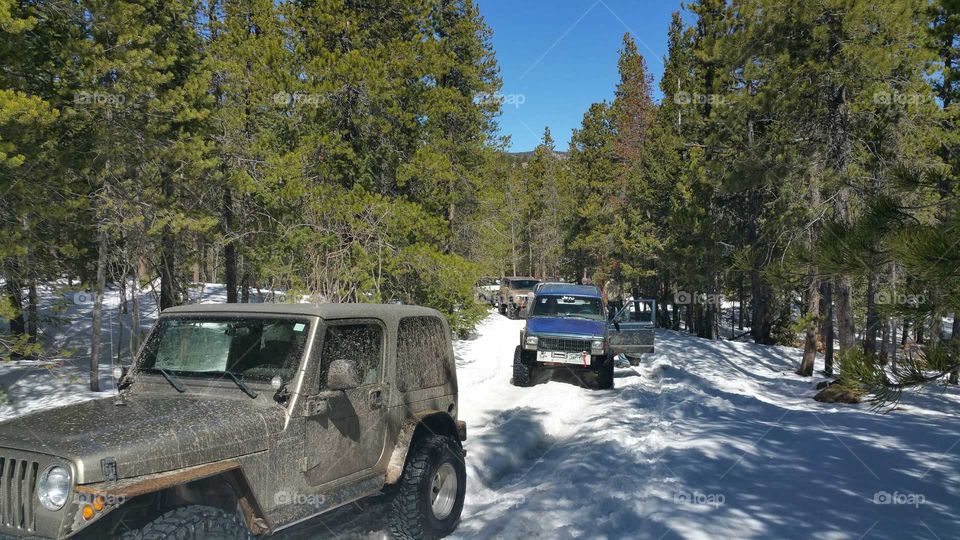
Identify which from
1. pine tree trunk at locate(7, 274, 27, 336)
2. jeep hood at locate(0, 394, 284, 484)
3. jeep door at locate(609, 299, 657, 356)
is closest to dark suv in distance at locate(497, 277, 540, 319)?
jeep door at locate(609, 299, 657, 356)

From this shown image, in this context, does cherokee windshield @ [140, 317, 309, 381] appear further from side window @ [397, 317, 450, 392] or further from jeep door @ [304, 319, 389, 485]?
side window @ [397, 317, 450, 392]

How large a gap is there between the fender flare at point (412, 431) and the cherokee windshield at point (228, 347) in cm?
118

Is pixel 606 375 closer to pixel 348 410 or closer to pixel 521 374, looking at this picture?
pixel 521 374

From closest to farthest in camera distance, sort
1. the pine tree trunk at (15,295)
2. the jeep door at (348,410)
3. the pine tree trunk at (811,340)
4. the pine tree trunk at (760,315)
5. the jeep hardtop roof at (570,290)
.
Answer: the jeep door at (348,410) → the pine tree trunk at (15,295) → the jeep hardtop roof at (570,290) → the pine tree trunk at (811,340) → the pine tree trunk at (760,315)

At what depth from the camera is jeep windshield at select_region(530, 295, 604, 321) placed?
1382cm

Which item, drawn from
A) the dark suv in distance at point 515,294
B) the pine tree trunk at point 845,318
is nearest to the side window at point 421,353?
the pine tree trunk at point 845,318

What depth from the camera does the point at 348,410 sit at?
420 cm

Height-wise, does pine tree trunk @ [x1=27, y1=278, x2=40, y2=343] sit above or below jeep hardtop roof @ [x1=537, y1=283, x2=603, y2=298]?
below

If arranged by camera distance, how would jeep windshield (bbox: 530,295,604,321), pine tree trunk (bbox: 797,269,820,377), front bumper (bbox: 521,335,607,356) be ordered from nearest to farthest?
front bumper (bbox: 521,335,607,356), jeep windshield (bbox: 530,295,604,321), pine tree trunk (bbox: 797,269,820,377)

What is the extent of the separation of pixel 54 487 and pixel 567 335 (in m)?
10.4

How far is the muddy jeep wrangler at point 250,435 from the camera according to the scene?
9.40 feet

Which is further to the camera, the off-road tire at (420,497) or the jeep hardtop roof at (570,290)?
the jeep hardtop roof at (570,290)

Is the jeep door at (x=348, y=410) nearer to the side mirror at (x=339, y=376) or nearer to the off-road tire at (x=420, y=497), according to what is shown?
the side mirror at (x=339, y=376)

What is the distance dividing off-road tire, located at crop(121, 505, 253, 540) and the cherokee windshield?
0.95 meters
